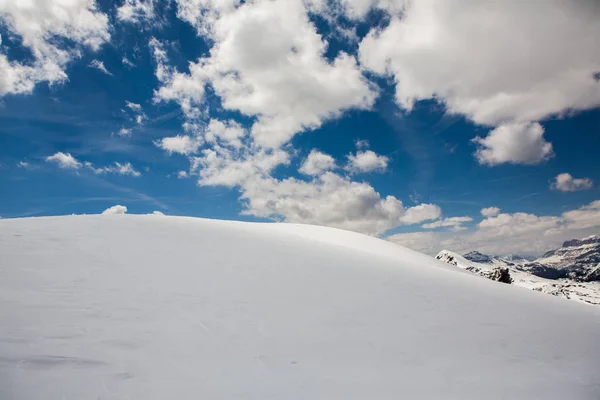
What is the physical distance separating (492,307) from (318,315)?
4481mm

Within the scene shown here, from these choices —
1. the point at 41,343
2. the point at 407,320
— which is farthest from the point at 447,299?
the point at 41,343

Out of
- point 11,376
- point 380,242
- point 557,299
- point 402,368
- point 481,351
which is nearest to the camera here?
point 11,376

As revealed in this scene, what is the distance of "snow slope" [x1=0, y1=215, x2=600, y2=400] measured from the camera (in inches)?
128

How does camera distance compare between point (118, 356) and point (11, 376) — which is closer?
point (11, 376)

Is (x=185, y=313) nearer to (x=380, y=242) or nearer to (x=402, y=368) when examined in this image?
(x=402, y=368)

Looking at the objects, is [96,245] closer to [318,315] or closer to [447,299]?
[318,315]

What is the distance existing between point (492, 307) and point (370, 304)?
3.21 meters

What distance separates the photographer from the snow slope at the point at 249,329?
3252 mm

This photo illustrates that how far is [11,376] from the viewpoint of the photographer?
9.17 ft

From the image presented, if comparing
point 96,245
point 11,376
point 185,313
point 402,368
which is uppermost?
point 96,245

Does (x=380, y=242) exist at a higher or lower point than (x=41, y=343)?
higher

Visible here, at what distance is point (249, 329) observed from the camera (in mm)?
4480

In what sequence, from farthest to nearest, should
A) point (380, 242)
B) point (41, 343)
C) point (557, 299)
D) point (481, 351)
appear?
point (380, 242) → point (557, 299) → point (481, 351) → point (41, 343)

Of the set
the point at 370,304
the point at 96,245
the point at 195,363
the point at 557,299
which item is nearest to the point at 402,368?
the point at 370,304
